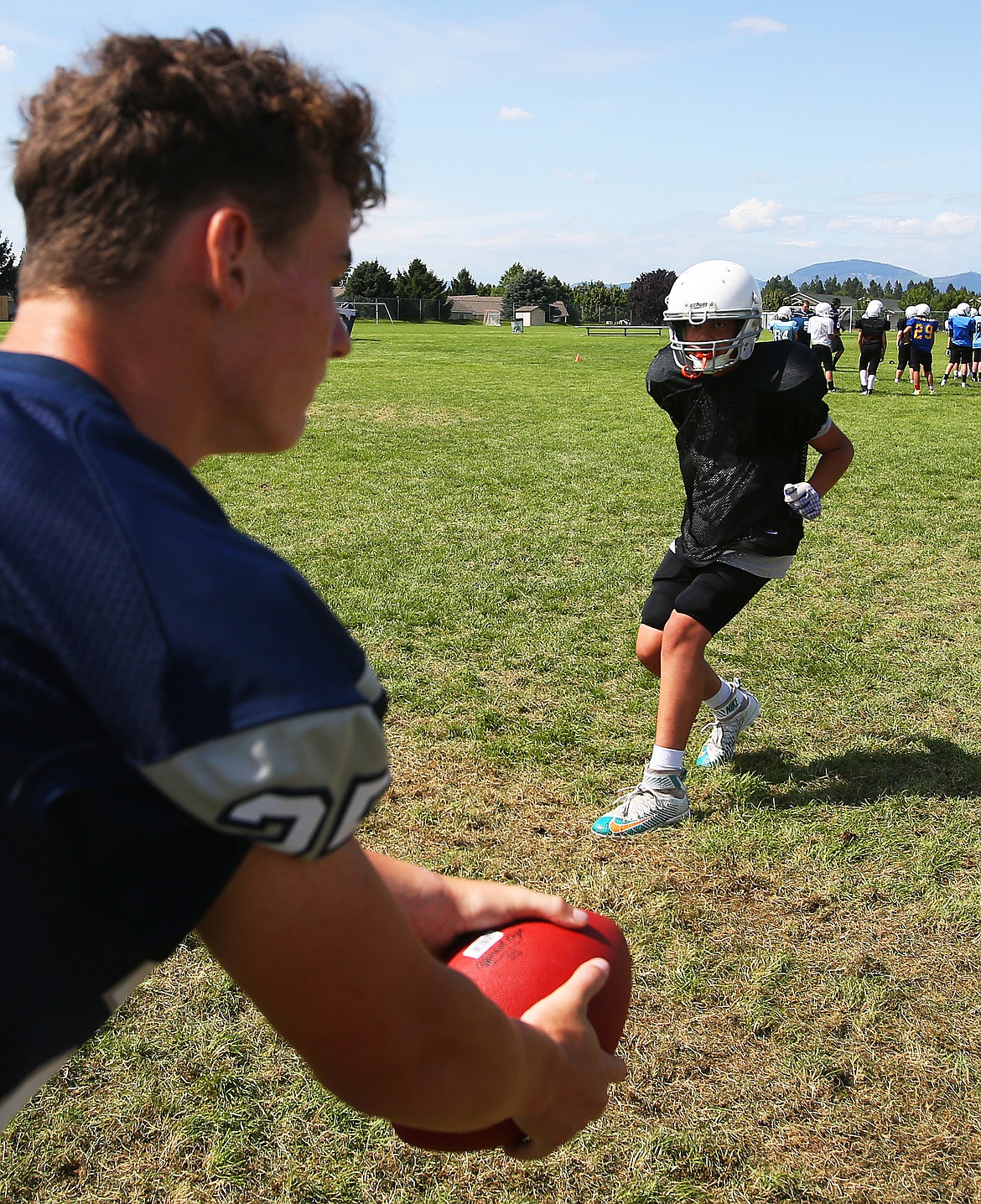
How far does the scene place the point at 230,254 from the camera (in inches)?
42.1

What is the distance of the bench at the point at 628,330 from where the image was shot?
58.5 m

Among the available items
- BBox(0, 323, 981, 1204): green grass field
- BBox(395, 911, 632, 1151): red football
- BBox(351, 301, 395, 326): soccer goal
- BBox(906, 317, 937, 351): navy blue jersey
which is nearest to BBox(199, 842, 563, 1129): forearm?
BBox(395, 911, 632, 1151): red football

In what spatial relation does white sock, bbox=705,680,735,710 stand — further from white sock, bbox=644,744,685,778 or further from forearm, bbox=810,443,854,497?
forearm, bbox=810,443,854,497

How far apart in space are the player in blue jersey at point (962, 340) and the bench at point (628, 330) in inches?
1390

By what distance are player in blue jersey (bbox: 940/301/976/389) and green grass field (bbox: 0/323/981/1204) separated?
49.0ft

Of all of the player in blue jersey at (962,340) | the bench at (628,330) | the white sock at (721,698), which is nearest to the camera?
the white sock at (721,698)

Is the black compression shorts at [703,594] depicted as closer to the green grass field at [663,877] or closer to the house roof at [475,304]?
the green grass field at [663,877]

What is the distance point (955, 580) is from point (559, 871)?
16.6 ft

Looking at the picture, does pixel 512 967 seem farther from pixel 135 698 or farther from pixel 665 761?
pixel 665 761

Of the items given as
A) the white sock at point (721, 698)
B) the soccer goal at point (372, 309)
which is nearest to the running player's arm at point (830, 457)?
the white sock at point (721, 698)

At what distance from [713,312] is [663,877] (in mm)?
2241

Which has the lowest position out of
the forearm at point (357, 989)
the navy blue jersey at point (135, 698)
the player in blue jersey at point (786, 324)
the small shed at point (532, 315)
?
the forearm at point (357, 989)

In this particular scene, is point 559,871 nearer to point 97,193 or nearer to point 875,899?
point 875,899

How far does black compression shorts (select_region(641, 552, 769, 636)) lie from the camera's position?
4355 millimetres
